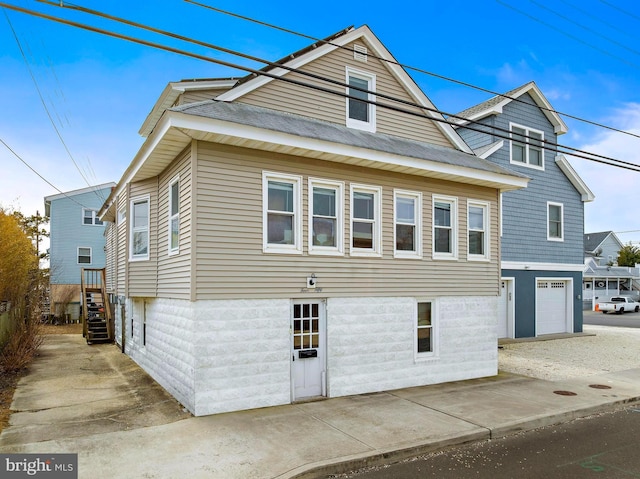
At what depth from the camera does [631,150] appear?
18359 mm

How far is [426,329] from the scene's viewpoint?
1080 centimetres

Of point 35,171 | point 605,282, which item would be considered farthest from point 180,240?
point 605,282

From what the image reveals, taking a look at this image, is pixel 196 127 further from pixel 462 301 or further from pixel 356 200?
pixel 462 301

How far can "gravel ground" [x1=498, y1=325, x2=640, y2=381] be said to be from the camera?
494 inches

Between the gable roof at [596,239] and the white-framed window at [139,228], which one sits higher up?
the gable roof at [596,239]

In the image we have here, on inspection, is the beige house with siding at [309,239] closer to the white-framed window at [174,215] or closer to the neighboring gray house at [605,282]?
the white-framed window at [174,215]

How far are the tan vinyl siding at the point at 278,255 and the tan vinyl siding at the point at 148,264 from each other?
305 cm

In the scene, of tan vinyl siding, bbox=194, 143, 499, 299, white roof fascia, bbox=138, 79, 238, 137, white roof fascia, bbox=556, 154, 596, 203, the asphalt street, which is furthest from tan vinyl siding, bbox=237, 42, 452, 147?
white roof fascia, bbox=556, 154, 596, 203

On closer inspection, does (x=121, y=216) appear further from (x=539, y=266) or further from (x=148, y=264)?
(x=539, y=266)

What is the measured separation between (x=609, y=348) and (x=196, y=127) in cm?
1668

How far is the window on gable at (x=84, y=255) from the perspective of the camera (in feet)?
93.3

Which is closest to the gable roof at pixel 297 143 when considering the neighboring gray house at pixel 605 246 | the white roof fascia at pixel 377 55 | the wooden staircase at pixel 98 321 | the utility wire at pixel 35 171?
the white roof fascia at pixel 377 55

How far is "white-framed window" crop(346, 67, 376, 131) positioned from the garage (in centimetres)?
1210

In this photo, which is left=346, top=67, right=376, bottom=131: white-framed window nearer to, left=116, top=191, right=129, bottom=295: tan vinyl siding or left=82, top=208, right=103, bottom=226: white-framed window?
left=116, top=191, right=129, bottom=295: tan vinyl siding
